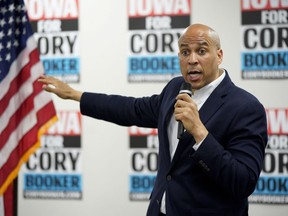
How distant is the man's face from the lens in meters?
1.40

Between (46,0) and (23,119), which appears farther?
(46,0)

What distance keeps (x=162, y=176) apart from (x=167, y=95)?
319mm

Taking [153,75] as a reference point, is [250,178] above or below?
below

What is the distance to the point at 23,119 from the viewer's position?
2328mm

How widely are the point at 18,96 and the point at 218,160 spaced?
146cm

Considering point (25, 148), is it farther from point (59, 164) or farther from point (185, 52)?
point (185, 52)

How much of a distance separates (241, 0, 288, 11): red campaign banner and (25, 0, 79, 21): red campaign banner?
1.09 meters

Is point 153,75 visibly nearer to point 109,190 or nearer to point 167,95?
point 109,190

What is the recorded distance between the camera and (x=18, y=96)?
2.33 meters

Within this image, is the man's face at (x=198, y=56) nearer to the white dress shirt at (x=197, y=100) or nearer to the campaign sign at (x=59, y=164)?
the white dress shirt at (x=197, y=100)

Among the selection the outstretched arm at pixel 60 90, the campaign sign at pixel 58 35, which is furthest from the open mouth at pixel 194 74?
the campaign sign at pixel 58 35

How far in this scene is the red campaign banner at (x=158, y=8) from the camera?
267cm

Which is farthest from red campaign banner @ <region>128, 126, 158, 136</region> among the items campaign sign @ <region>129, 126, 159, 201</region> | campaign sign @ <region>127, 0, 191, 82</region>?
campaign sign @ <region>127, 0, 191, 82</region>

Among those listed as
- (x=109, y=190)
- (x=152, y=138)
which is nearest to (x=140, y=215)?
(x=109, y=190)
